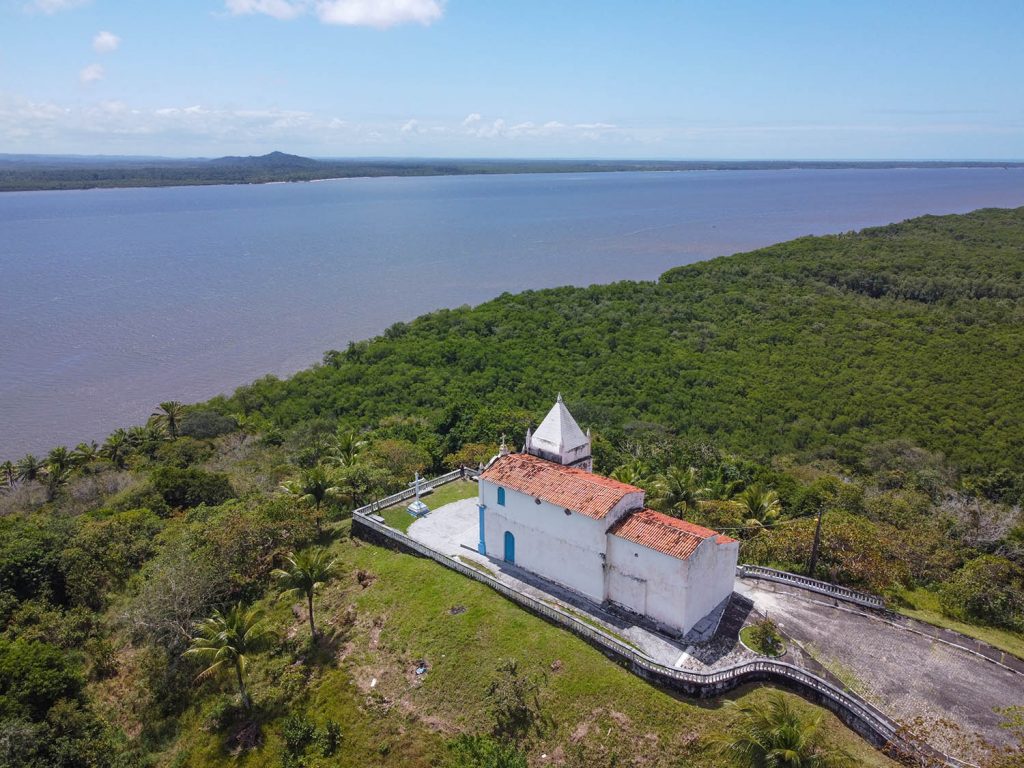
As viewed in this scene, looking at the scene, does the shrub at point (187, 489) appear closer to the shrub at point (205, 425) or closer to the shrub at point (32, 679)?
the shrub at point (32, 679)

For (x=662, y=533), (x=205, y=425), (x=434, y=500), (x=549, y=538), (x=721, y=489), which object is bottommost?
(x=205, y=425)

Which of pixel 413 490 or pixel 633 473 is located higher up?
pixel 633 473

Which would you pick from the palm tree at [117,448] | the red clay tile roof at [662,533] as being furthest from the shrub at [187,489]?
the red clay tile roof at [662,533]

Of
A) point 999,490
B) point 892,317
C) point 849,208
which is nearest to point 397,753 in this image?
point 999,490

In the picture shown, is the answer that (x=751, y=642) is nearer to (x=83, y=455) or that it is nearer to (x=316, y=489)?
(x=316, y=489)

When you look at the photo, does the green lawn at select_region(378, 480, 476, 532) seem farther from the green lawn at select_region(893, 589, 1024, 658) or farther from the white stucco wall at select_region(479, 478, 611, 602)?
the green lawn at select_region(893, 589, 1024, 658)

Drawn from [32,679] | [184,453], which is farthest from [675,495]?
[184,453]

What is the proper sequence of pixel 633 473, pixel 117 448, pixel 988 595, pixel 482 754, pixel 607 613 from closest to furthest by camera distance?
pixel 482 754, pixel 988 595, pixel 607 613, pixel 633 473, pixel 117 448
